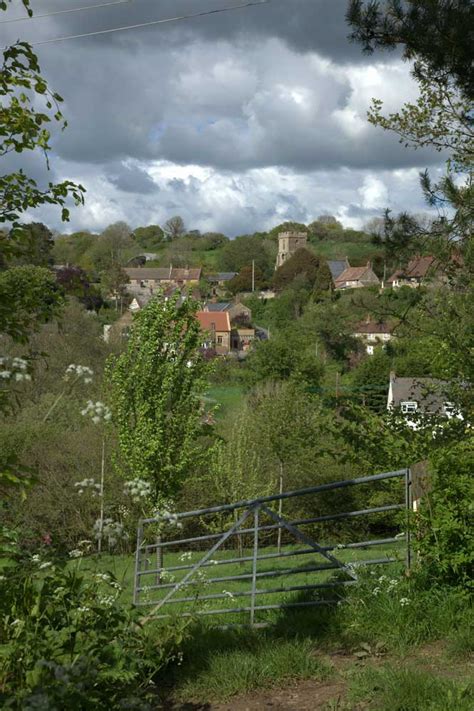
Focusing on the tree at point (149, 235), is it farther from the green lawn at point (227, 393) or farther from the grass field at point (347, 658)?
the grass field at point (347, 658)

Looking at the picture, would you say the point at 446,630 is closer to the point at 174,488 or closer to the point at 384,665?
the point at 384,665

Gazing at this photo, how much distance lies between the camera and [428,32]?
831 centimetres

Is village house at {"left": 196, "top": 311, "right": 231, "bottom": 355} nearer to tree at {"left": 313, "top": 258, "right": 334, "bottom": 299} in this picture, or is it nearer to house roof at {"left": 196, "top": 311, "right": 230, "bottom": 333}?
house roof at {"left": 196, "top": 311, "right": 230, "bottom": 333}

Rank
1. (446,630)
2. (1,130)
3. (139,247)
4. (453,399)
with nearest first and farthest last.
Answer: (1,130) < (446,630) < (453,399) < (139,247)

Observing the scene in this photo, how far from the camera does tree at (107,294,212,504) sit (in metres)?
17.5

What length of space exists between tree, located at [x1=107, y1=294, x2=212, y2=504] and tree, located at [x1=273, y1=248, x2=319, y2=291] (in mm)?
84604

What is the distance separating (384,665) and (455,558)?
2.96 feet

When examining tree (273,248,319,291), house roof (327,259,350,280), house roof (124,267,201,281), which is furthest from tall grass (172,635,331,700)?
house roof (327,259,350,280)

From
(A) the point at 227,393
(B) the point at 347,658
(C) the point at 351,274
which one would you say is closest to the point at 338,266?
(C) the point at 351,274

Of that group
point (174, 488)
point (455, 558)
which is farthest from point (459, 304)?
point (174, 488)

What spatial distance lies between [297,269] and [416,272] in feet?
319

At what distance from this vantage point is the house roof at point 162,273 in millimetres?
122262

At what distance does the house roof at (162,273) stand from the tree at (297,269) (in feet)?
57.2

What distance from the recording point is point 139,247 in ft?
529
